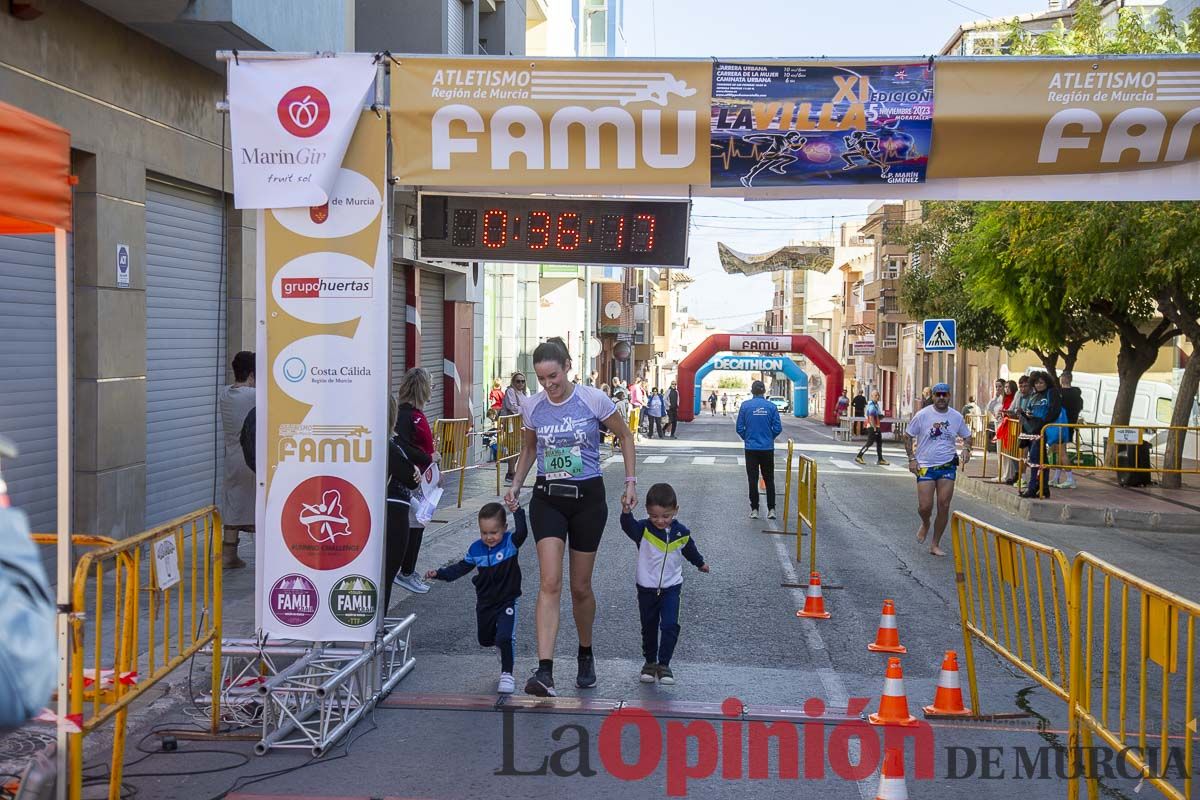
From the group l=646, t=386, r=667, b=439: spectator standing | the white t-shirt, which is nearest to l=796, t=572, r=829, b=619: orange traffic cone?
the white t-shirt

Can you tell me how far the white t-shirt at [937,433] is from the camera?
13.3 metres

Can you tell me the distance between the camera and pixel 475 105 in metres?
7.02

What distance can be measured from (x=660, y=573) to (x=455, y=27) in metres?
16.6

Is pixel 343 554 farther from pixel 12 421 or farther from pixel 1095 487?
pixel 1095 487

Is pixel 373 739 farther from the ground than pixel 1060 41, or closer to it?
closer to it

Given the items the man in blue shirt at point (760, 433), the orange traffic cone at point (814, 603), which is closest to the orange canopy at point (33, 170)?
the orange traffic cone at point (814, 603)

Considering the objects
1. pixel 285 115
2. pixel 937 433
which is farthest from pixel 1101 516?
pixel 285 115

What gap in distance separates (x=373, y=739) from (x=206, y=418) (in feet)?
25.5

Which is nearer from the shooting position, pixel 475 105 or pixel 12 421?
pixel 475 105

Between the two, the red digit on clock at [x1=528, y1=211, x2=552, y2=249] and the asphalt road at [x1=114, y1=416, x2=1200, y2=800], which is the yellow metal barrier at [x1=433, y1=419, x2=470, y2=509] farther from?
the red digit on clock at [x1=528, y1=211, x2=552, y2=249]

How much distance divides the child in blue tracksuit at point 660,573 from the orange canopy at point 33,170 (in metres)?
3.80

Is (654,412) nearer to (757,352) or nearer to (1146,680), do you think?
(757,352)

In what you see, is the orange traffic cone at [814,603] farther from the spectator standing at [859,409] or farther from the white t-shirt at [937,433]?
the spectator standing at [859,409]

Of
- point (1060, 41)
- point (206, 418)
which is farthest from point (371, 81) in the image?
point (1060, 41)
